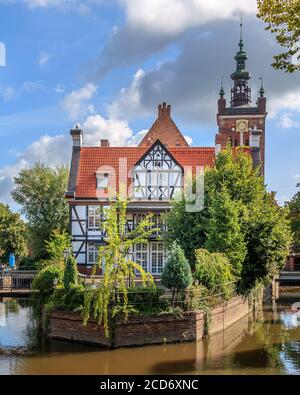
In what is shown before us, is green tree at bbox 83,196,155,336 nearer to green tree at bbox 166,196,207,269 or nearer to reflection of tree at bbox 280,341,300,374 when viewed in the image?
reflection of tree at bbox 280,341,300,374

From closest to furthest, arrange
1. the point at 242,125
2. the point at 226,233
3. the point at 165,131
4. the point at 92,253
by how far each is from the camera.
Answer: the point at 226,233 < the point at 92,253 < the point at 165,131 < the point at 242,125

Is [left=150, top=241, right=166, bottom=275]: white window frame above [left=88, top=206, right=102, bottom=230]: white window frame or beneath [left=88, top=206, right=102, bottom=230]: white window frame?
beneath

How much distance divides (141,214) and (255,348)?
1902cm

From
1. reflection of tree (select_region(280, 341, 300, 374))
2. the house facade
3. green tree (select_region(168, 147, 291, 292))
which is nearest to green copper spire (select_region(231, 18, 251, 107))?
the house facade

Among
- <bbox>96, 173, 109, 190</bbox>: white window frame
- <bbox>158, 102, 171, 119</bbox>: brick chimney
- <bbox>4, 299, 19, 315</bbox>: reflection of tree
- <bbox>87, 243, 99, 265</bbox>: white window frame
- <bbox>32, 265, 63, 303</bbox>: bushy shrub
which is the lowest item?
<bbox>4, 299, 19, 315</bbox>: reflection of tree

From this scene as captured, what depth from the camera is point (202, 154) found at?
41.3 m

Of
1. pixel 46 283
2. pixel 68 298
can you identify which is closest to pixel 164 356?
pixel 68 298

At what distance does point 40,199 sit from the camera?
49.3 m

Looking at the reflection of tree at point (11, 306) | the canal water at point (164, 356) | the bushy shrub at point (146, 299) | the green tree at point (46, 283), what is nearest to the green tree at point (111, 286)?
the bushy shrub at point (146, 299)

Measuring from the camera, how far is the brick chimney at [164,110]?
5281 cm

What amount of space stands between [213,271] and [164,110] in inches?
1258

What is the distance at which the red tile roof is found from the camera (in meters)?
40.0

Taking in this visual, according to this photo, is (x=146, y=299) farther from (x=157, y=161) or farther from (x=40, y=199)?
(x=40, y=199)

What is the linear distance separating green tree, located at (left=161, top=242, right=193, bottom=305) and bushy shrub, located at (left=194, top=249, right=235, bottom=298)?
1.89 metres
